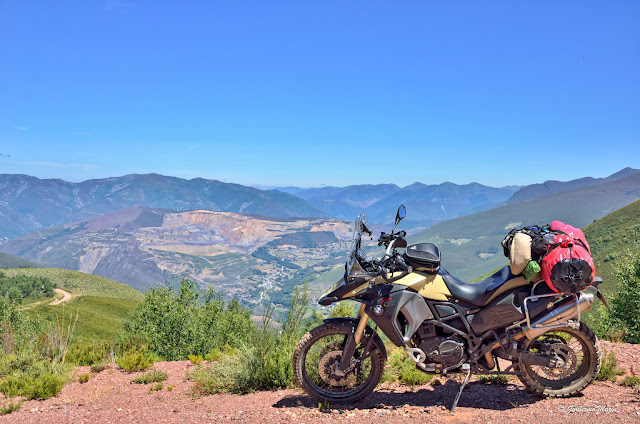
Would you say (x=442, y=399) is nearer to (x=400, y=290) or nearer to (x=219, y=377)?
(x=400, y=290)

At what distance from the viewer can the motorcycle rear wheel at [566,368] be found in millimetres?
5145

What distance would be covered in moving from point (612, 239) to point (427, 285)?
85525 millimetres

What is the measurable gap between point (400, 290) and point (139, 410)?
387cm

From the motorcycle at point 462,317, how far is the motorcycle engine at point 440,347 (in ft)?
0.04

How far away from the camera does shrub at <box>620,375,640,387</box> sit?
5398 mm

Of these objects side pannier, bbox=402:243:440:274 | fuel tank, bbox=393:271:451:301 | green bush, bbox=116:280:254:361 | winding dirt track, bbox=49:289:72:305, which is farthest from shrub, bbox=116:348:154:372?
winding dirt track, bbox=49:289:72:305

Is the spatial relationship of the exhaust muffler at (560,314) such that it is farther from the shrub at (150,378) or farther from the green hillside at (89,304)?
the green hillside at (89,304)

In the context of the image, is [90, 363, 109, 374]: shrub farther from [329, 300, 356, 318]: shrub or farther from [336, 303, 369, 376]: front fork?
[336, 303, 369, 376]: front fork

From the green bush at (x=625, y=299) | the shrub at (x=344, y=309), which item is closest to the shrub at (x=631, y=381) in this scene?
the shrub at (x=344, y=309)

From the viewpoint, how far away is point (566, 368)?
17.0ft

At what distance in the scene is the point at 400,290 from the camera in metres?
4.98

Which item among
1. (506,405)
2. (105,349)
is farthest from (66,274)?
(506,405)

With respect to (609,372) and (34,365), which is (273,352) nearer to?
(34,365)

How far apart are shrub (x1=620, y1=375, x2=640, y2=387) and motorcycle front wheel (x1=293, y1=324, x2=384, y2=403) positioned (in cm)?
324
